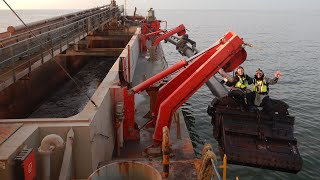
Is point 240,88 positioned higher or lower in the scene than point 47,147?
higher

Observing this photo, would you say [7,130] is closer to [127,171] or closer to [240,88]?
[127,171]

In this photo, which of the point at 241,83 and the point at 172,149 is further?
the point at 241,83

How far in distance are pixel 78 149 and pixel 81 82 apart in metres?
19.0

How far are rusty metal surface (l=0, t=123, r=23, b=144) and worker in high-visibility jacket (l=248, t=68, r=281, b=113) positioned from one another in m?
7.63

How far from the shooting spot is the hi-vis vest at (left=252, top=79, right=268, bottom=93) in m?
11.9

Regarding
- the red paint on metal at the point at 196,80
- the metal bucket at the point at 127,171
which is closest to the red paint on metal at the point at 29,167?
the metal bucket at the point at 127,171

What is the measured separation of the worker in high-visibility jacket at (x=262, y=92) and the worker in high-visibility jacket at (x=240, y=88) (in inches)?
8.8

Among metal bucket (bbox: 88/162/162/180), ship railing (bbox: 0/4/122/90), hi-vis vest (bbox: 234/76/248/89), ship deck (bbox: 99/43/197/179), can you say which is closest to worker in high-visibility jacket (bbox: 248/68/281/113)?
hi-vis vest (bbox: 234/76/248/89)

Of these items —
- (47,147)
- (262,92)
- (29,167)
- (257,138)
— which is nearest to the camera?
(29,167)

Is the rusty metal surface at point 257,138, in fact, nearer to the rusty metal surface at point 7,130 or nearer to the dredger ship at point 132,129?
the dredger ship at point 132,129

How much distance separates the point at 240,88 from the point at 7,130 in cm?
794

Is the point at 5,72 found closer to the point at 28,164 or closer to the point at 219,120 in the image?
the point at 28,164

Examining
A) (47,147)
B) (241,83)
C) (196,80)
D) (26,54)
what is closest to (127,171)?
(47,147)

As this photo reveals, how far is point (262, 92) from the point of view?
39.2ft
